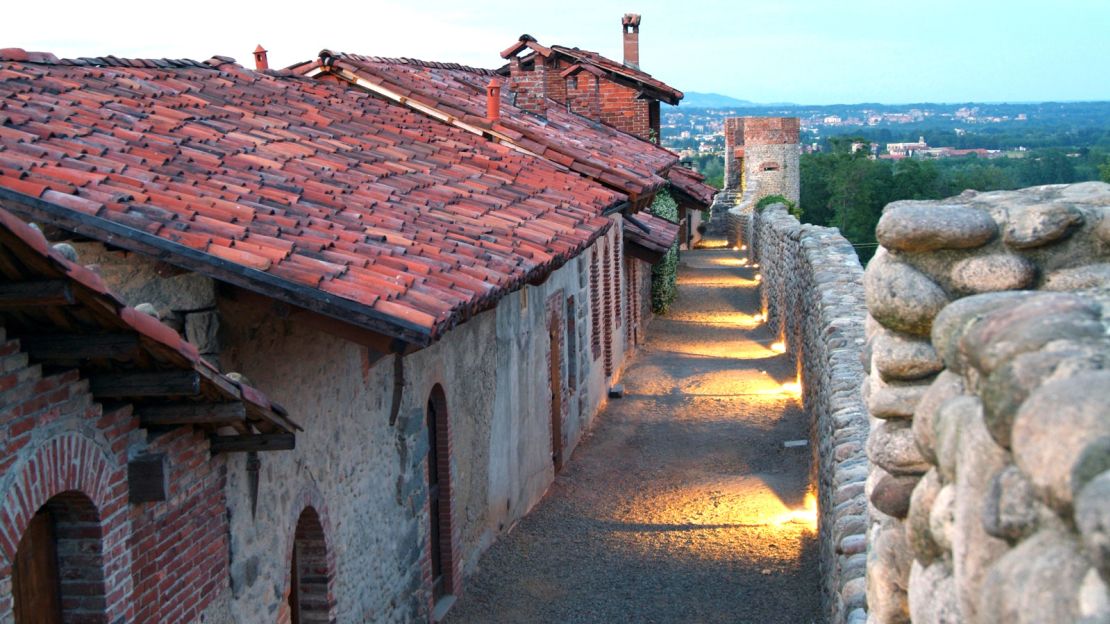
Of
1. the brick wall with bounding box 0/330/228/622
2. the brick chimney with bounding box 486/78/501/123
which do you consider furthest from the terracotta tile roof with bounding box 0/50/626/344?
the brick chimney with bounding box 486/78/501/123

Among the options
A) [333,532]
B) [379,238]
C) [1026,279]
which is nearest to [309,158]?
[379,238]

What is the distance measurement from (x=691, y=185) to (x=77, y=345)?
73.9ft

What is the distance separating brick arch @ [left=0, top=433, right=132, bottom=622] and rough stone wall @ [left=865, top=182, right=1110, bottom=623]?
2.82 meters

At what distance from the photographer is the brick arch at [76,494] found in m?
3.94

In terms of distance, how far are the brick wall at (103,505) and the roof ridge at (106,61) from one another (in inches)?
144

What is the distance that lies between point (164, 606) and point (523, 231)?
4.32m

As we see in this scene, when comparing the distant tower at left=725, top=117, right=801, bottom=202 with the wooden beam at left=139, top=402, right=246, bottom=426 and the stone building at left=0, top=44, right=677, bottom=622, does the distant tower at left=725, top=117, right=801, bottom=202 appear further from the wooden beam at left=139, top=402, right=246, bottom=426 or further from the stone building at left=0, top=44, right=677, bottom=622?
the wooden beam at left=139, top=402, right=246, bottom=426

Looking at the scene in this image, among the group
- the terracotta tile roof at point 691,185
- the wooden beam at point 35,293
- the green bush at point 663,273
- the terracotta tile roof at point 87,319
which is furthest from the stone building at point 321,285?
the terracotta tile roof at point 691,185

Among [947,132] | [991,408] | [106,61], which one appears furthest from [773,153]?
[947,132]

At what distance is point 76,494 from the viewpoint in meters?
4.34

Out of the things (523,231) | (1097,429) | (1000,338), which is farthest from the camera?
(523,231)

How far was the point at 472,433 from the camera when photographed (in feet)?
31.1

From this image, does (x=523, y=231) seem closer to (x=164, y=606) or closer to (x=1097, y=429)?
(x=164, y=606)

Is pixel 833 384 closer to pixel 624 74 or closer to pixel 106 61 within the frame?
pixel 106 61
